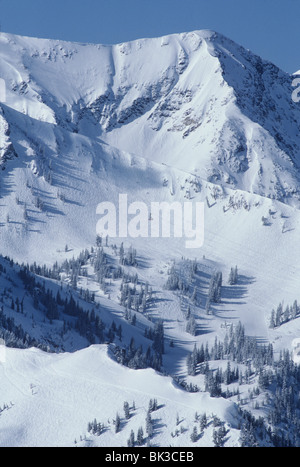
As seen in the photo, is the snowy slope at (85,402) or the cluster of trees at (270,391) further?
the cluster of trees at (270,391)

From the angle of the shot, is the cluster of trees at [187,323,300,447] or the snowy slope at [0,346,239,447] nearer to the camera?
the snowy slope at [0,346,239,447]

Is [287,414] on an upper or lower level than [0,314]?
lower

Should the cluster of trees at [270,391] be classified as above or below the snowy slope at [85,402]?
below

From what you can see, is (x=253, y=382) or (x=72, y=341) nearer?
(x=253, y=382)

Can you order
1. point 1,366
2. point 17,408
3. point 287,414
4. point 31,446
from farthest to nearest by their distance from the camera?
point 287,414 < point 1,366 < point 17,408 < point 31,446

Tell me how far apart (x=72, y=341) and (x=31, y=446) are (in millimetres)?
81123

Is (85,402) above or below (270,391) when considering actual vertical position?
above

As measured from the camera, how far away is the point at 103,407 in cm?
11538

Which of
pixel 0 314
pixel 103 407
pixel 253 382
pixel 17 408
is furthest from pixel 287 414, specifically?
pixel 0 314

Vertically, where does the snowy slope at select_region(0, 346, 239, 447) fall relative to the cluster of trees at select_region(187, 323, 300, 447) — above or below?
above

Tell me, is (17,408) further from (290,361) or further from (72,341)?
(290,361)

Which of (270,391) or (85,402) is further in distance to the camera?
(270,391)
